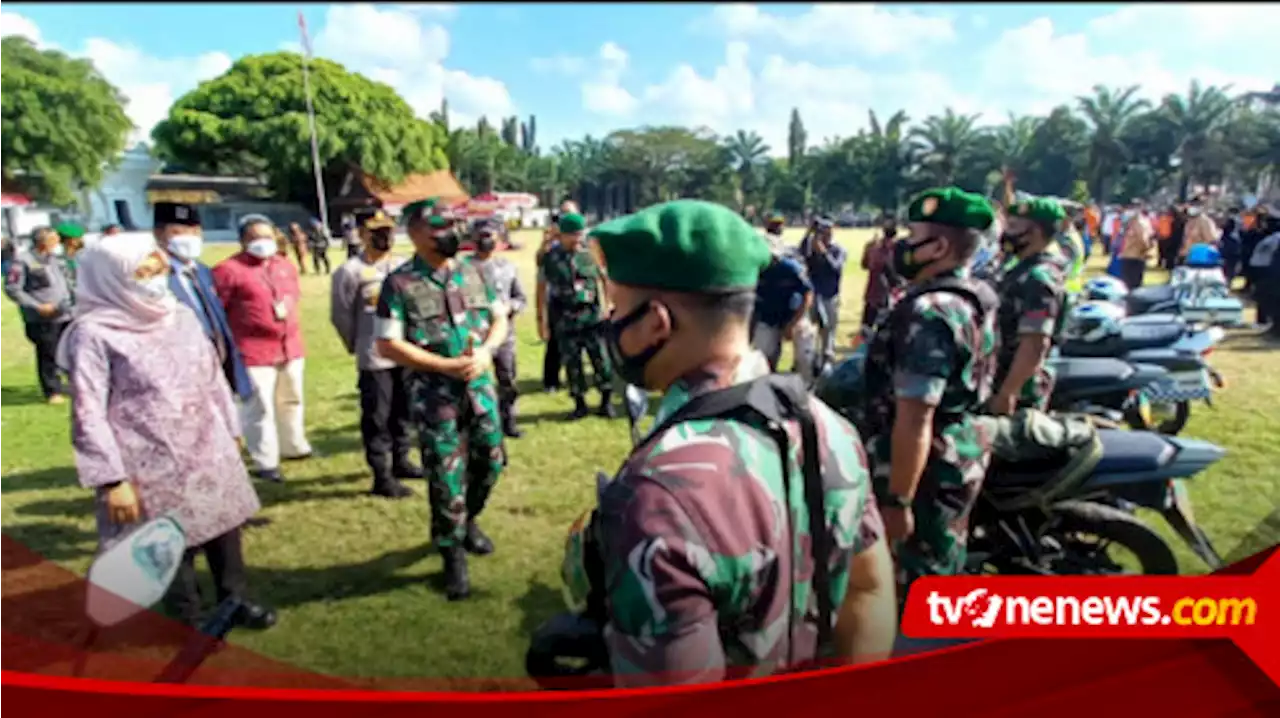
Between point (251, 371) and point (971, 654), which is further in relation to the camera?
point (251, 371)

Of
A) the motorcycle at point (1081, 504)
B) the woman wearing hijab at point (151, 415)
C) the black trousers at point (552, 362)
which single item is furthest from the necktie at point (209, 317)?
the motorcycle at point (1081, 504)

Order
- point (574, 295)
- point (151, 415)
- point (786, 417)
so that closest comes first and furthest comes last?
point (786, 417) → point (151, 415) → point (574, 295)

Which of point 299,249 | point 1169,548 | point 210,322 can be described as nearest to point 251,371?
point 210,322

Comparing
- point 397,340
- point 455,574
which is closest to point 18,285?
point 397,340

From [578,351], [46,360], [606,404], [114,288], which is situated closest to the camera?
[46,360]

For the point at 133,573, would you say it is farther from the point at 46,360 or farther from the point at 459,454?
the point at 459,454

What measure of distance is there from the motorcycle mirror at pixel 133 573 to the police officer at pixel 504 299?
6.40 feet

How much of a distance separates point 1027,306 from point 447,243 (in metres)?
2.08

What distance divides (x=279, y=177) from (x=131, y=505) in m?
1.00

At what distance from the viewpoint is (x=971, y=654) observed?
163cm

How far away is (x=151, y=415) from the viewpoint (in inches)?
84.1

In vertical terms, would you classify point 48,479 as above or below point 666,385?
below

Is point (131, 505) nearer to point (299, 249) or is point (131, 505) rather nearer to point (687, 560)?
point (299, 249)

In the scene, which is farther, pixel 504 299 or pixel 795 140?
pixel 504 299
